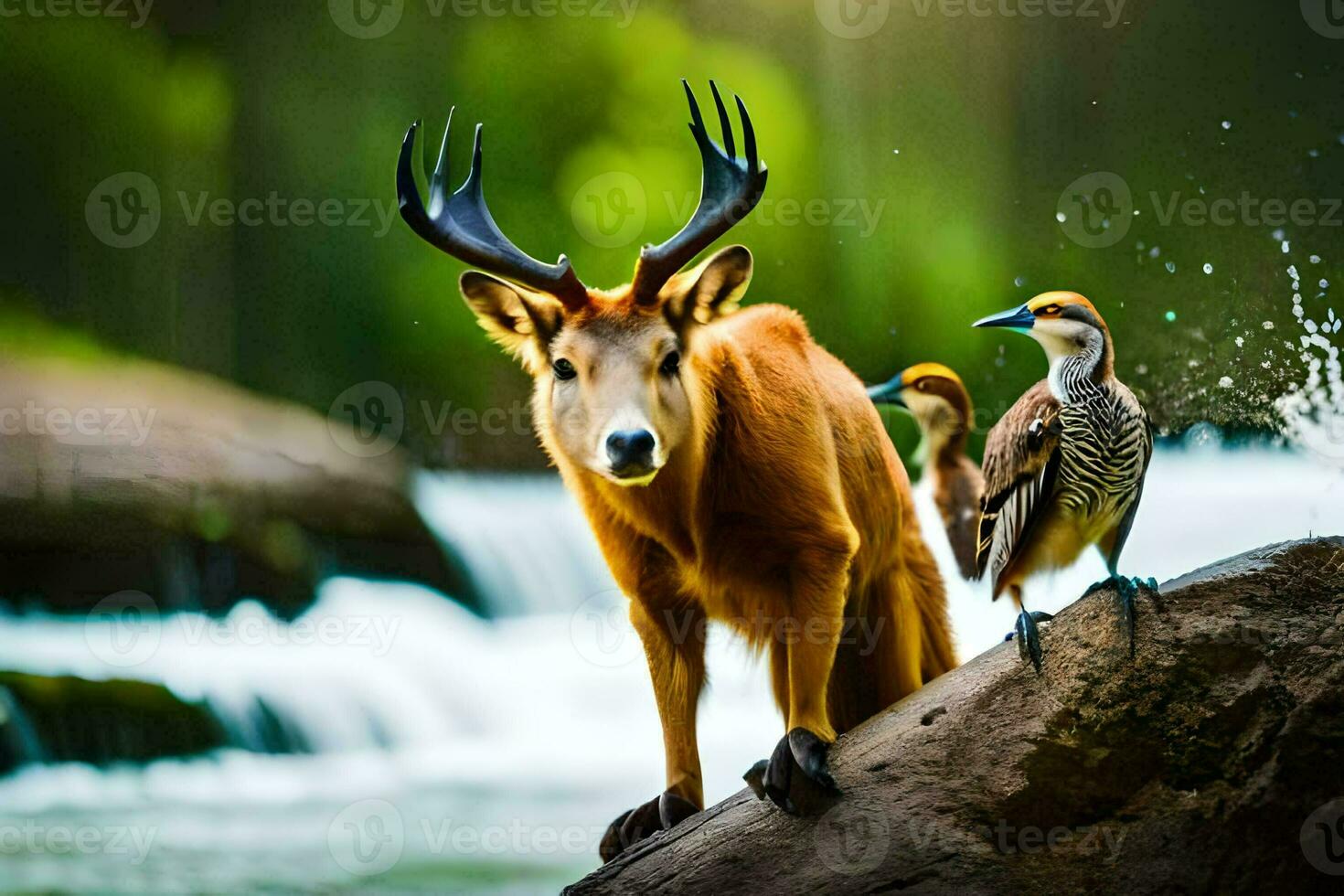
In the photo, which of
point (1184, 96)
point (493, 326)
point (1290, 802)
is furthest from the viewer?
point (1184, 96)

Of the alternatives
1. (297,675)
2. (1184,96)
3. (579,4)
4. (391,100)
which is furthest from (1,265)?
(1184,96)

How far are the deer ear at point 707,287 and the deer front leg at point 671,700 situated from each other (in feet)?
2.20

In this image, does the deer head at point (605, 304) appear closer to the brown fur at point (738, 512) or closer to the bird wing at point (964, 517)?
the brown fur at point (738, 512)

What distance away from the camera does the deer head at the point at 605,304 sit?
7.48 ft

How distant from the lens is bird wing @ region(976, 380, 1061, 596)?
2.16 meters

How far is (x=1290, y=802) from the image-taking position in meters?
1.96

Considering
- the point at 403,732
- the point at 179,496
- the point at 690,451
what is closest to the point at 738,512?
the point at 690,451

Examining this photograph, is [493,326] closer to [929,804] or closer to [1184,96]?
[929,804]

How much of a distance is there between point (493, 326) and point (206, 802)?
209 cm

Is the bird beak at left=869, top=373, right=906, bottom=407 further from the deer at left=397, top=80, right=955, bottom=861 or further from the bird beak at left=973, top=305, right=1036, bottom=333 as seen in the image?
the bird beak at left=973, top=305, right=1036, bottom=333

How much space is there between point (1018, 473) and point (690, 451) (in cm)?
66

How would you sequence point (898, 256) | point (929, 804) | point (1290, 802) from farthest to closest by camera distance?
point (898, 256) < point (929, 804) < point (1290, 802)

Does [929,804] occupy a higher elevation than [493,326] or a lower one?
lower

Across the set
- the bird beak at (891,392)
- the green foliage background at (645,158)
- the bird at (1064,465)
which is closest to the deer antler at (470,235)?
the bird at (1064,465)
